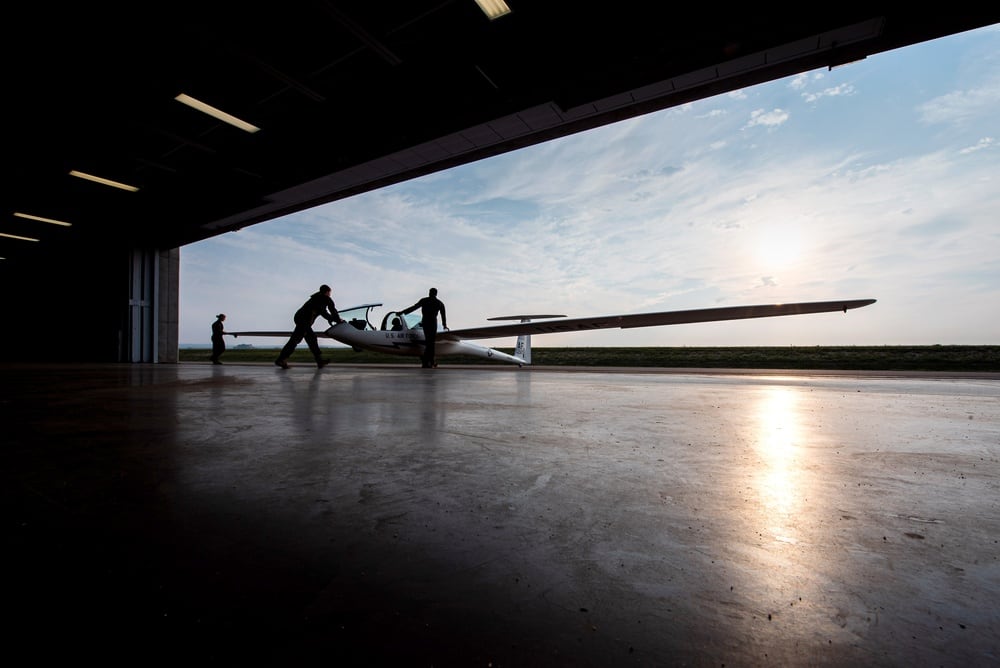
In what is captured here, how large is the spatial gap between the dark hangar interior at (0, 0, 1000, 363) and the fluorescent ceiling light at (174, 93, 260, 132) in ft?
0.23

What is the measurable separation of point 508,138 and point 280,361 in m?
6.65

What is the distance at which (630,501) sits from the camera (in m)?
1.23

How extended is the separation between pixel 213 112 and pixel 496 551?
877cm

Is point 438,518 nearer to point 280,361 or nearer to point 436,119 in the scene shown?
point 436,119

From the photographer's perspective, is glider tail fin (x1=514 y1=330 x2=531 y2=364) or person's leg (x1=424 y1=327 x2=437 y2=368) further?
glider tail fin (x1=514 y1=330 x2=531 y2=364)

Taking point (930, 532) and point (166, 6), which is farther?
point (166, 6)

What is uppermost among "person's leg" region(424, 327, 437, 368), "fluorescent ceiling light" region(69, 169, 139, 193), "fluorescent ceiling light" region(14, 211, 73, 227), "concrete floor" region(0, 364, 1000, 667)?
"fluorescent ceiling light" region(69, 169, 139, 193)

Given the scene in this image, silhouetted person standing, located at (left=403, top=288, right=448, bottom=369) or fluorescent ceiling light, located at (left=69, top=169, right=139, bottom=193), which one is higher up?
fluorescent ceiling light, located at (left=69, top=169, right=139, bottom=193)

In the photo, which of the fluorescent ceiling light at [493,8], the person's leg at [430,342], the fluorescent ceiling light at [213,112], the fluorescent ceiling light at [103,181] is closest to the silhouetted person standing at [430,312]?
the person's leg at [430,342]

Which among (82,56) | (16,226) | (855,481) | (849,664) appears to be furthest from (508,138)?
(16,226)

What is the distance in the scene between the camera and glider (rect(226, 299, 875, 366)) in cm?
676

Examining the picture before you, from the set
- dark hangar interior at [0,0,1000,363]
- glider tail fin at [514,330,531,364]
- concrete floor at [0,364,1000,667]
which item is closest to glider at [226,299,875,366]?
glider tail fin at [514,330,531,364]

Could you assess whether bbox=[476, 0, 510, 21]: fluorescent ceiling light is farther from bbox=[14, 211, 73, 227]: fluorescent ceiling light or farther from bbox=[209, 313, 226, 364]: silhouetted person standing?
bbox=[14, 211, 73, 227]: fluorescent ceiling light

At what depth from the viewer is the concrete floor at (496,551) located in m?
0.63
